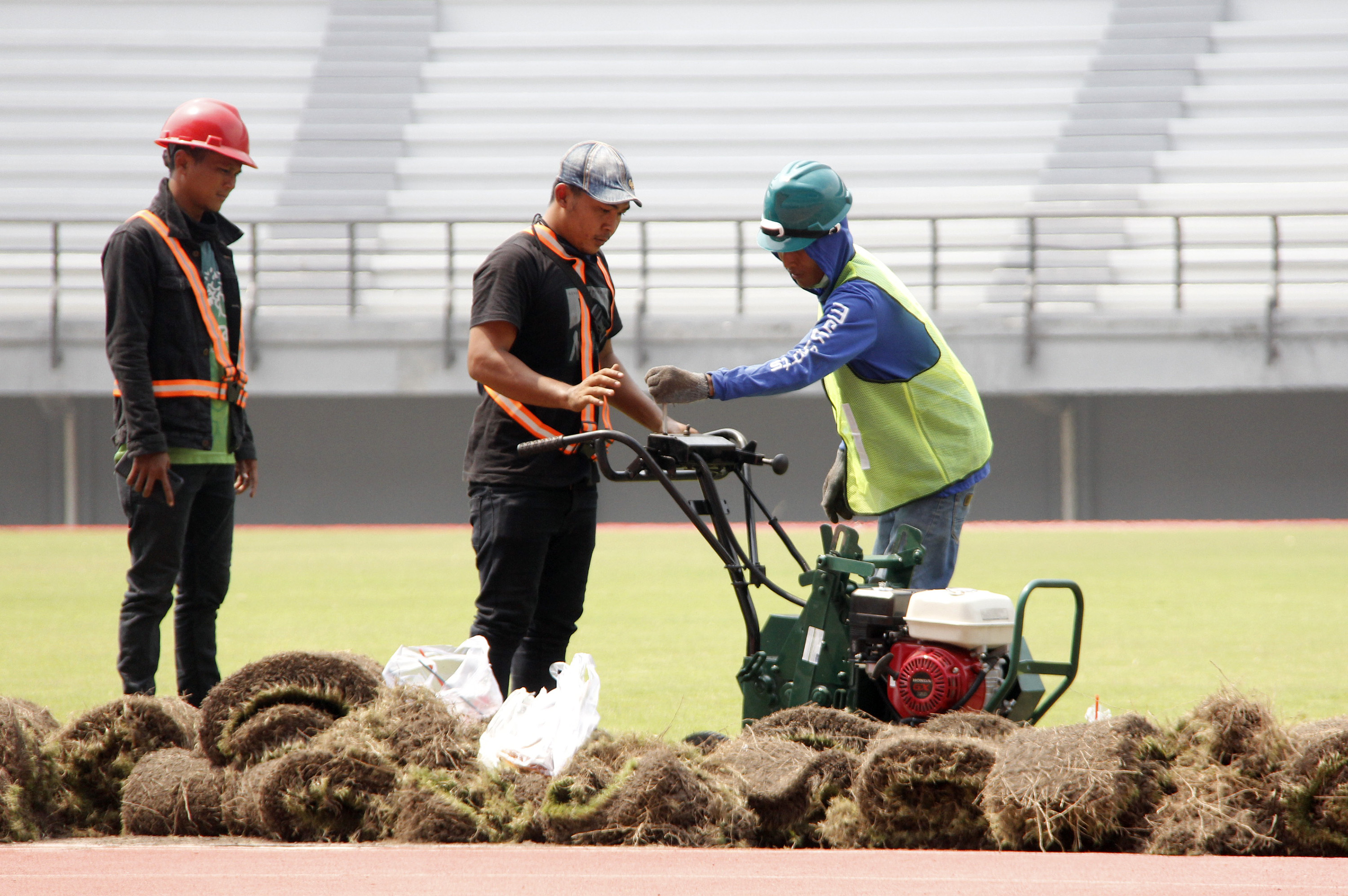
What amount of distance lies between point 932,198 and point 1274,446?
23.6 feet

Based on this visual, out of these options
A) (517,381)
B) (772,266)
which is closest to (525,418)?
(517,381)

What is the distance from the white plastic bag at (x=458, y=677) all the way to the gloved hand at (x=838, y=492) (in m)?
1.10

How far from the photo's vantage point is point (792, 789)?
11.0 ft

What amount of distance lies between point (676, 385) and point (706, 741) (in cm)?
97

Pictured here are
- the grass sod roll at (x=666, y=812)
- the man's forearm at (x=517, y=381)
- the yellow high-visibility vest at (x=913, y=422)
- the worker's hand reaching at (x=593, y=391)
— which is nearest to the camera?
the grass sod roll at (x=666, y=812)

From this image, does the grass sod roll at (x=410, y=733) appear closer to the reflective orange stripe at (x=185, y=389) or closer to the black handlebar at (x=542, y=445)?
the black handlebar at (x=542, y=445)

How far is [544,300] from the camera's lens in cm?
393

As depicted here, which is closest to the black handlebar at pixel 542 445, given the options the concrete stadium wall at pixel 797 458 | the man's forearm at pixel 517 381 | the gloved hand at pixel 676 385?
the man's forearm at pixel 517 381

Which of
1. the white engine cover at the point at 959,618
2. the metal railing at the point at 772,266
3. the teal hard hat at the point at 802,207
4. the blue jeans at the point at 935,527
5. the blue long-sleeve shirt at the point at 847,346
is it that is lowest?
the white engine cover at the point at 959,618

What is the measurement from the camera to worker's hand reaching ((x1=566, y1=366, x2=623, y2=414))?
3633 mm

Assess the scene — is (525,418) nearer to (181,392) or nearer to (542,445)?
(542,445)

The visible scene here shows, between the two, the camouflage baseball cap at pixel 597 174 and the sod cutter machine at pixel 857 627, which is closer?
the sod cutter machine at pixel 857 627

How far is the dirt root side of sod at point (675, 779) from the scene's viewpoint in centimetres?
316

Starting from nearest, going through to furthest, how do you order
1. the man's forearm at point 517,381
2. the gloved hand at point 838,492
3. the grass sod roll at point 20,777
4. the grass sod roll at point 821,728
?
the grass sod roll at point 20,777 → the grass sod roll at point 821,728 → the man's forearm at point 517,381 → the gloved hand at point 838,492
